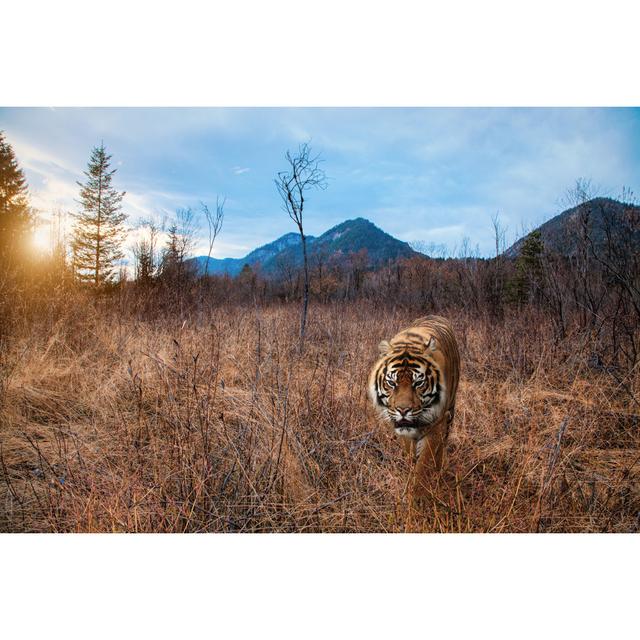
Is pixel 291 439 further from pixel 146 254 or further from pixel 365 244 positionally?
pixel 146 254

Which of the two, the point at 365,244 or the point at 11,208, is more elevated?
the point at 11,208

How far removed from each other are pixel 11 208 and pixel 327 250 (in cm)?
261

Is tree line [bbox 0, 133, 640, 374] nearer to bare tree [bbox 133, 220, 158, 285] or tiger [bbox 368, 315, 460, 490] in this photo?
bare tree [bbox 133, 220, 158, 285]

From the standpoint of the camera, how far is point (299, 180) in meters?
2.65

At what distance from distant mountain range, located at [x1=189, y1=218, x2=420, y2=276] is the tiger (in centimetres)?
86

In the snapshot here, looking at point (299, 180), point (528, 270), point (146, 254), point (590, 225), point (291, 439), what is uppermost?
point (299, 180)

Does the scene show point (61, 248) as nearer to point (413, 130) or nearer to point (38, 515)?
point (38, 515)

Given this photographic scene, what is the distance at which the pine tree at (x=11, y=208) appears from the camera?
238cm

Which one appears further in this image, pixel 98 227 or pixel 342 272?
pixel 342 272

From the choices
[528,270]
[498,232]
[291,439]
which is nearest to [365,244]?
[498,232]

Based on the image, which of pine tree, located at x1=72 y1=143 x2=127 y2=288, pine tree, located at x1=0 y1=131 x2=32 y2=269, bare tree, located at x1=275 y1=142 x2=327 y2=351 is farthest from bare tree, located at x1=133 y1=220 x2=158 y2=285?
bare tree, located at x1=275 y1=142 x2=327 y2=351

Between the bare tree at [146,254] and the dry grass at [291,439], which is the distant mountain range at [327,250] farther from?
the dry grass at [291,439]

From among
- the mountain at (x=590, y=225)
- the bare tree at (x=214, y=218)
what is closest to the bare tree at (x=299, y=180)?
the bare tree at (x=214, y=218)

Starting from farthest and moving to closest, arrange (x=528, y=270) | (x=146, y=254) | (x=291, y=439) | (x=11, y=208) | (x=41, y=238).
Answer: (x=146, y=254), (x=528, y=270), (x=41, y=238), (x=11, y=208), (x=291, y=439)
